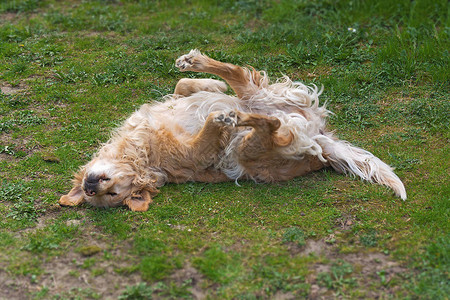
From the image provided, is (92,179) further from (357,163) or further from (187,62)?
(357,163)

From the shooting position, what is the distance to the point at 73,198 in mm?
5367

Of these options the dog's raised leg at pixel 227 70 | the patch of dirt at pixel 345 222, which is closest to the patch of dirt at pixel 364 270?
the patch of dirt at pixel 345 222

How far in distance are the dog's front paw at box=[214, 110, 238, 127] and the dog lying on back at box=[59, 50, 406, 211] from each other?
0.03 feet

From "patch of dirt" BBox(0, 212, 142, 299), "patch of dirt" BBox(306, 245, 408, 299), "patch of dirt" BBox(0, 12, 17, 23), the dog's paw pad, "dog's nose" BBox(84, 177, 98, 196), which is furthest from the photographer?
"patch of dirt" BBox(0, 12, 17, 23)

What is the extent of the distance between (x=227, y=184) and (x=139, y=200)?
98 cm

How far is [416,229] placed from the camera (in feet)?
15.4

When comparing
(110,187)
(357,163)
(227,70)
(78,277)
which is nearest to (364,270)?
(357,163)

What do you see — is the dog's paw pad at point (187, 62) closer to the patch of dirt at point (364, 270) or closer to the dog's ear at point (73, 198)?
the dog's ear at point (73, 198)

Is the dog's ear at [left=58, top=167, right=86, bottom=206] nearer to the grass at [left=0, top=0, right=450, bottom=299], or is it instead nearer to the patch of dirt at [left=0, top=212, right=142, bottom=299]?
the grass at [left=0, top=0, right=450, bottom=299]

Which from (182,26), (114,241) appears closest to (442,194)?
(114,241)

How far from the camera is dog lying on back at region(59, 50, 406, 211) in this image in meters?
5.36

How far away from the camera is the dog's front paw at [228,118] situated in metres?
5.21

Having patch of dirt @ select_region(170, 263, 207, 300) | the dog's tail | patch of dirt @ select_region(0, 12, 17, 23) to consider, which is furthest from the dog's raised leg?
patch of dirt @ select_region(0, 12, 17, 23)

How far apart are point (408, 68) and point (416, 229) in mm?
3351
